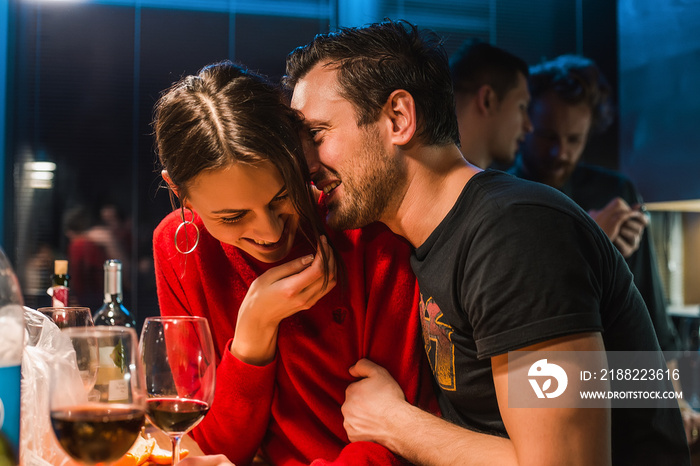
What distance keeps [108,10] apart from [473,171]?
2.98 m

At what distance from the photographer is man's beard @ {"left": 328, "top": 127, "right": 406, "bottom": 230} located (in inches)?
48.5

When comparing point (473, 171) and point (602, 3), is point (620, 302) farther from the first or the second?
point (602, 3)

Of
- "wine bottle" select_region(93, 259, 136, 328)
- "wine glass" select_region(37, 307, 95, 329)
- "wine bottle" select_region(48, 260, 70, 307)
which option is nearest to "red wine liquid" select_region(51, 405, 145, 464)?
"wine glass" select_region(37, 307, 95, 329)

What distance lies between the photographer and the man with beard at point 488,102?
2455mm

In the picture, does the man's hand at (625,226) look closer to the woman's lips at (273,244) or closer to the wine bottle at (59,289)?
the woman's lips at (273,244)

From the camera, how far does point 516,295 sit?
0.91 m

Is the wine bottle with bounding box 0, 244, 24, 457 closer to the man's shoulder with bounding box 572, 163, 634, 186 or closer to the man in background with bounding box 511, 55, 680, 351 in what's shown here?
the man in background with bounding box 511, 55, 680, 351

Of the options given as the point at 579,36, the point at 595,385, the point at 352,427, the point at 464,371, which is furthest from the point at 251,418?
the point at 579,36

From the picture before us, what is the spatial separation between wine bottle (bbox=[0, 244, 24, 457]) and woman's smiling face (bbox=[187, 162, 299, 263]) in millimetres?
466

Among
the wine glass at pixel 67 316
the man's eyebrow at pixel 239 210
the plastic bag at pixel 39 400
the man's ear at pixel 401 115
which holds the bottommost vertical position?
the plastic bag at pixel 39 400

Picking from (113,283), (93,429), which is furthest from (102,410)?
(113,283)

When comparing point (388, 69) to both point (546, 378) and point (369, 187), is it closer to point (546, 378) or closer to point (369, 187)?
point (369, 187)

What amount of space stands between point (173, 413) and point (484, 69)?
209cm

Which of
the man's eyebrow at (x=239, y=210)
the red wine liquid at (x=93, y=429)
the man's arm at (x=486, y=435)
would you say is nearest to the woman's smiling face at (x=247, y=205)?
Result: the man's eyebrow at (x=239, y=210)
